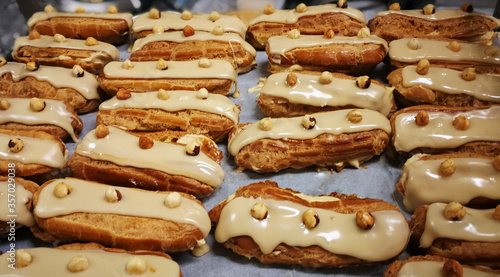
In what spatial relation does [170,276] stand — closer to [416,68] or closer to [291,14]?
[416,68]

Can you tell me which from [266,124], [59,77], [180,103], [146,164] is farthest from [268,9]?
[146,164]

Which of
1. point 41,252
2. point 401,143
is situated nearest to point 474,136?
point 401,143

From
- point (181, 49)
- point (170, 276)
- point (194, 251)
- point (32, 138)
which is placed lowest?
point (194, 251)

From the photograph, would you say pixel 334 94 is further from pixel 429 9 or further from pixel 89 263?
pixel 89 263

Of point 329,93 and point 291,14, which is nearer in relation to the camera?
point 329,93

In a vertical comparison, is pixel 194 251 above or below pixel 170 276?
below

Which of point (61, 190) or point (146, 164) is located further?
point (146, 164)

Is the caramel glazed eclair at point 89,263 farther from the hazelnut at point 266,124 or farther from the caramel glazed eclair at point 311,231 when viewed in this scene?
the hazelnut at point 266,124
